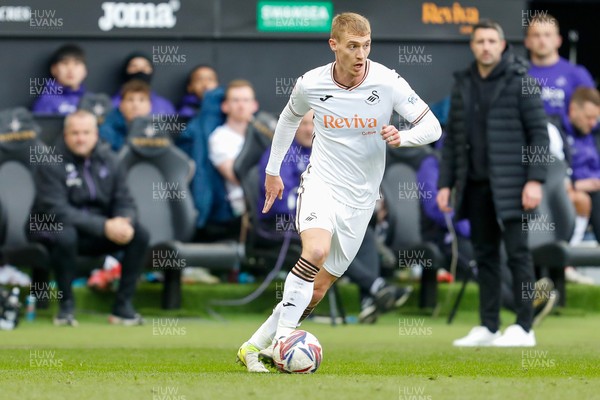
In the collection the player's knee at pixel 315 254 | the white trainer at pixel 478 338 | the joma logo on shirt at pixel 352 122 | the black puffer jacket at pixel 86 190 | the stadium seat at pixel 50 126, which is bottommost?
the white trainer at pixel 478 338

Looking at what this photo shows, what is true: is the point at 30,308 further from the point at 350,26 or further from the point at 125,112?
the point at 350,26

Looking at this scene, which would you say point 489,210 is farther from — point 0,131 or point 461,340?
point 0,131

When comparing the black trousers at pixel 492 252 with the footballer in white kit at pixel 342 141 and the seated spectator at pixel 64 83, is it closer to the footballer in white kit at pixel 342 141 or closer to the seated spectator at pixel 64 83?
the footballer in white kit at pixel 342 141

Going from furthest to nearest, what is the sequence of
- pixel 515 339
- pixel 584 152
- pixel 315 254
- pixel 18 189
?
1. pixel 584 152
2. pixel 18 189
3. pixel 515 339
4. pixel 315 254

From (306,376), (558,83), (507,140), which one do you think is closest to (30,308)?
(507,140)

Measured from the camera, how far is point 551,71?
17.0 m

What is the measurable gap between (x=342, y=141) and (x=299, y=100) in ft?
1.32

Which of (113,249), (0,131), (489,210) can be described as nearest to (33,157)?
(0,131)

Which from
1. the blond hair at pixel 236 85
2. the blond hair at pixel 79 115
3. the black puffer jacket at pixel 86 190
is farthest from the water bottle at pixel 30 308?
the blond hair at pixel 236 85

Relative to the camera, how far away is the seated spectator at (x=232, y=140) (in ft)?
51.4

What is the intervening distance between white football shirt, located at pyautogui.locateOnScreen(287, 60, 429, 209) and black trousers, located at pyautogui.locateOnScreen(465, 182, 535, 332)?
3.18 m

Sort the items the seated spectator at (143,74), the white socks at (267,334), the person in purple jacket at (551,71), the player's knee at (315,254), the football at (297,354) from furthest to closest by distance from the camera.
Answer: the person in purple jacket at (551,71) < the seated spectator at (143,74) < the white socks at (267,334) < the player's knee at (315,254) < the football at (297,354)

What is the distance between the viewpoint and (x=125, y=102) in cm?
1572

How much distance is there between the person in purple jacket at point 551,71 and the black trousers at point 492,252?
455 cm
